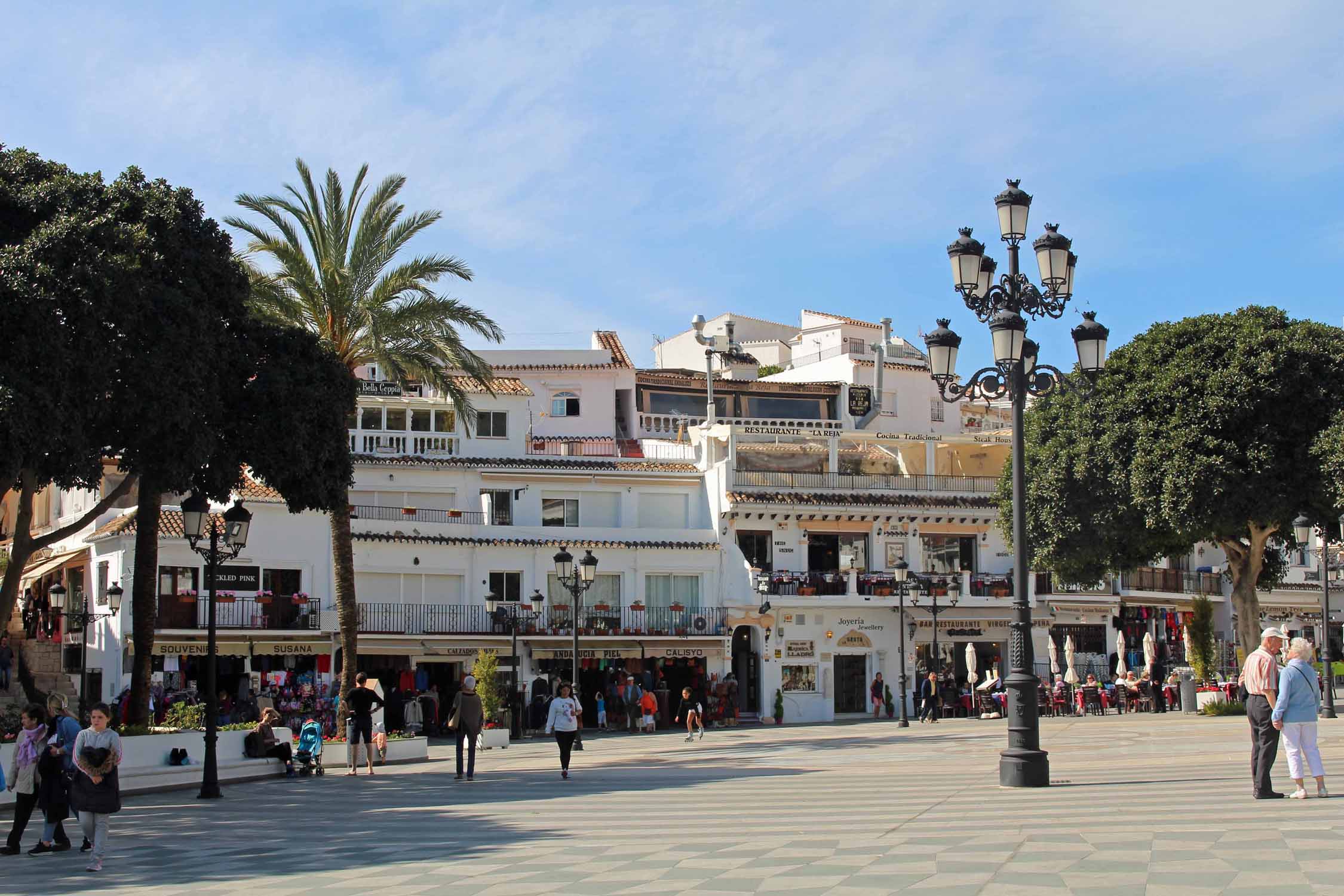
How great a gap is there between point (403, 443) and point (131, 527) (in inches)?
429

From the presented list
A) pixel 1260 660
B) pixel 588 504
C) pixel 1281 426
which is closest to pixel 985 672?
pixel 588 504

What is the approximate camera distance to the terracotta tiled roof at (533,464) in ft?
143

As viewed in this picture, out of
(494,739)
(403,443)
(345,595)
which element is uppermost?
(403,443)

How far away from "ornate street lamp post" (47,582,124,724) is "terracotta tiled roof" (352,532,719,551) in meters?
7.37

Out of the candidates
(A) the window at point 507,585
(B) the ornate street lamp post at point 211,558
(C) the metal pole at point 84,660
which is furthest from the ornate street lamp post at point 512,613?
(B) the ornate street lamp post at point 211,558

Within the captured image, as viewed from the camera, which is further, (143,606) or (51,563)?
(51,563)

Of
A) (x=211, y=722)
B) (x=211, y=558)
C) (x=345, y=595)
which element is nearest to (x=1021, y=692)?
(x=211, y=722)

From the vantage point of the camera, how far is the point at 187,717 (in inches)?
969

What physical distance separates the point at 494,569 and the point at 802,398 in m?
20.2

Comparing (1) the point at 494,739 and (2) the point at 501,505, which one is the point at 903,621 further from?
(2) the point at 501,505

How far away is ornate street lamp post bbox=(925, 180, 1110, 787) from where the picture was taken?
54.1 ft

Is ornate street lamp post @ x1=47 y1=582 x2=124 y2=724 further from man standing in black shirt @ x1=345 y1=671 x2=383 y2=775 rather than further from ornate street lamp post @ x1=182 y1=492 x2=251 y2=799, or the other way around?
ornate street lamp post @ x1=182 y1=492 x2=251 y2=799

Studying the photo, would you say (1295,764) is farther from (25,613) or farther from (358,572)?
(25,613)

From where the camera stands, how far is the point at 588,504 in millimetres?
45938
